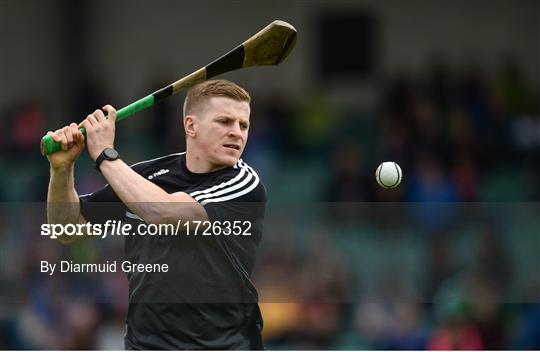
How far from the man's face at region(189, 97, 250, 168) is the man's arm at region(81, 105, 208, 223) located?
0.25 meters

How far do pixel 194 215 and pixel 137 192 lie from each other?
28 centimetres

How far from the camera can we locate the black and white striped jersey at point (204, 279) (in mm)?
5047

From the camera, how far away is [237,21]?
1547cm

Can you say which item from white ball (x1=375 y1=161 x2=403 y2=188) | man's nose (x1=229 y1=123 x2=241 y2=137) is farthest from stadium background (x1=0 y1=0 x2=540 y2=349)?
white ball (x1=375 y1=161 x2=403 y2=188)

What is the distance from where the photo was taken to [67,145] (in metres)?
5.09

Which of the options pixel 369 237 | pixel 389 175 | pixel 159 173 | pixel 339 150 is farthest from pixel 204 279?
pixel 339 150

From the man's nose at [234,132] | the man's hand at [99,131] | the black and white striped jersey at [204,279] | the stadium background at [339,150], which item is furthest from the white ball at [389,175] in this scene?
the man's hand at [99,131]

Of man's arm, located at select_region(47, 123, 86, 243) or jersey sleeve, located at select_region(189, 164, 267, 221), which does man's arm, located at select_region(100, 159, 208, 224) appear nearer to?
jersey sleeve, located at select_region(189, 164, 267, 221)

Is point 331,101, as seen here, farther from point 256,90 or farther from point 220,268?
point 220,268

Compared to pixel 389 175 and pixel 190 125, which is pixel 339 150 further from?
pixel 190 125

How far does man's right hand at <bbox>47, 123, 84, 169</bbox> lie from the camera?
507 cm

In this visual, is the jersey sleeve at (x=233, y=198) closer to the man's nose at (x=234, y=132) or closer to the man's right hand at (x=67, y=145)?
the man's nose at (x=234, y=132)

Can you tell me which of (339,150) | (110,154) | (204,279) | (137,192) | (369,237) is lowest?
(369,237)

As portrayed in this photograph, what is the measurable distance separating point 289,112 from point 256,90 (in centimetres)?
136
